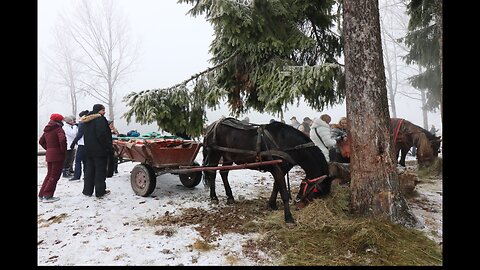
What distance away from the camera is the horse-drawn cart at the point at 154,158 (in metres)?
6.37

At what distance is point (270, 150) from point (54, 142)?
4.51m

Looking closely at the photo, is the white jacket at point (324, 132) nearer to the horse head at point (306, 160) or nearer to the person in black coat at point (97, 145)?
the horse head at point (306, 160)

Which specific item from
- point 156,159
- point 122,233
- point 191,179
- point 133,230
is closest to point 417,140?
point 191,179

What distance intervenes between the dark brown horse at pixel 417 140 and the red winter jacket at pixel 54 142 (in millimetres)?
8880

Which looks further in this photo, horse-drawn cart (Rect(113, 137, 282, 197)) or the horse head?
horse-drawn cart (Rect(113, 137, 282, 197))

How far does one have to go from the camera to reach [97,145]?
6.22 metres

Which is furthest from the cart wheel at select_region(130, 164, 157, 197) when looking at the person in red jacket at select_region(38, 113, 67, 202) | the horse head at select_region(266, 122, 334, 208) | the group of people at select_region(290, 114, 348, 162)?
the group of people at select_region(290, 114, 348, 162)

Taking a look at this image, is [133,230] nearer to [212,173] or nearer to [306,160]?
[212,173]

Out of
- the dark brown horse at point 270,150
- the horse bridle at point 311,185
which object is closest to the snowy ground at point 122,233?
the dark brown horse at point 270,150

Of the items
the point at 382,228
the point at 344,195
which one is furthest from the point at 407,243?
the point at 344,195

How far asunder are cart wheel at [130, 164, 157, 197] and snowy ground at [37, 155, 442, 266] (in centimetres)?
15

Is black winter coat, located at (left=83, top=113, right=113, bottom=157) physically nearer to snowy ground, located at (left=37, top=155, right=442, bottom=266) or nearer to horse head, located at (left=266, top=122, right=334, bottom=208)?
snowy ground, located at (left=37, top=155, right=442, bottom=266)

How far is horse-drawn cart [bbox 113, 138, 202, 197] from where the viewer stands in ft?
20.9

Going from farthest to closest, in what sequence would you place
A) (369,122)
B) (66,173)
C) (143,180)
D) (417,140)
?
1. (417,140)
2. (66,173)
3. (143,180)
4. (369,122)
